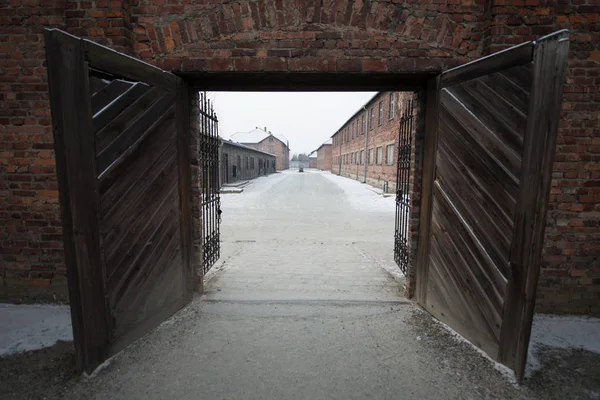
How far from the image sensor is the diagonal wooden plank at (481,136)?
7.40ft

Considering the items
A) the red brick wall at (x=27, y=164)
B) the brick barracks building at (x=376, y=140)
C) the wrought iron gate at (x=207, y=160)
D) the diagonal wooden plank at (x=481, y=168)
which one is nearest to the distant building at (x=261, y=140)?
the brick barracks building at (x=376, y=140)

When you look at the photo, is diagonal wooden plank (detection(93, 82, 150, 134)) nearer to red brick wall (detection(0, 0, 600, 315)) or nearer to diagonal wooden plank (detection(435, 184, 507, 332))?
red brick wall (detection(0, 0, 600, 315))

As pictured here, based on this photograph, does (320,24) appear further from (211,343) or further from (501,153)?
(211,343)

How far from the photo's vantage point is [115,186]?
2402 mm

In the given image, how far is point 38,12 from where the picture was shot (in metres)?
3.09

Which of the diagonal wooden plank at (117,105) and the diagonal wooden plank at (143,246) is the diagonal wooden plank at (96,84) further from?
the diagonal wooden plank at (143,246)

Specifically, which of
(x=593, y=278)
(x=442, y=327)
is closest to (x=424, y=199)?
(x=442, y=327)

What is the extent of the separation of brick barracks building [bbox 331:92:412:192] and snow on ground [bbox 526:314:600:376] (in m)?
12.6

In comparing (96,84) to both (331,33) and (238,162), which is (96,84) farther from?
(238,162)

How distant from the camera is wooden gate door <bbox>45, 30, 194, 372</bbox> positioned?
81.3 inches

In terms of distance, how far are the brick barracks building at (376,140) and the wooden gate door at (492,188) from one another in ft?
40.7

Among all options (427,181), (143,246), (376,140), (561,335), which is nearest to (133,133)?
(143,246)

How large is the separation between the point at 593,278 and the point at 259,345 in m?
3.68

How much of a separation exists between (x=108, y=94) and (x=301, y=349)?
8.95ft
